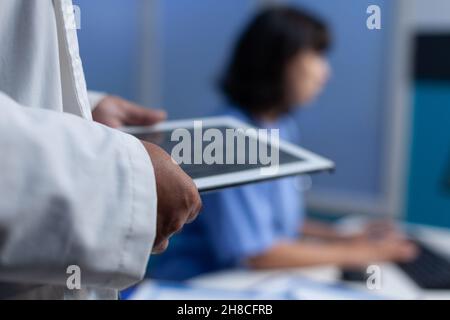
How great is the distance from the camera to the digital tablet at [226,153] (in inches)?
21.8

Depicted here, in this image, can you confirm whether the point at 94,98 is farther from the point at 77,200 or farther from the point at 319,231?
A: the point at 319,231

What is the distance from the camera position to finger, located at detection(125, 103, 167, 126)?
0.72 metres

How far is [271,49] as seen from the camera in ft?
4.95

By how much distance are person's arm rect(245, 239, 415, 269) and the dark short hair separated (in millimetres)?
393

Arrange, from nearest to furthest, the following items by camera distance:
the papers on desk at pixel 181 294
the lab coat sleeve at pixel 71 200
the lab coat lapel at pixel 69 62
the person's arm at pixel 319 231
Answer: the lab coat sleeve at pixel 71 200
the lab coat lapel at pixel 69 62
the papers on desk at pixel 181 294
the person's arm at pixel 319 231

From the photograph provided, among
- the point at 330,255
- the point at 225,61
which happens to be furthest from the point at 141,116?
the point at 225,61

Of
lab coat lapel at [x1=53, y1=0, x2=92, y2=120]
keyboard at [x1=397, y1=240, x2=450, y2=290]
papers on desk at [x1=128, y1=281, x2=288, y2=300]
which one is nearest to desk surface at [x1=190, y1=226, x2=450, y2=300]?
keyboard at [x1=397, y1=240, x2=450, y2=290]

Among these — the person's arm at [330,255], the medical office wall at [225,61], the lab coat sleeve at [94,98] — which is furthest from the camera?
the medical office wall at [225,61]

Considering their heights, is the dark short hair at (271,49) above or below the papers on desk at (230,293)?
above

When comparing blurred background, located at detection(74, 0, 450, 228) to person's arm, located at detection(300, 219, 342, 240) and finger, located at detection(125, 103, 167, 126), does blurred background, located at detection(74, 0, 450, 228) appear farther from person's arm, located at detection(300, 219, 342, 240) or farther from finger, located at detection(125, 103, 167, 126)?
finger, located at detection(125, 103, 167, 126)

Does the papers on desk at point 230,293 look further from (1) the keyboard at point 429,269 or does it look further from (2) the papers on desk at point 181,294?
(1) the keyboard at point 429,269

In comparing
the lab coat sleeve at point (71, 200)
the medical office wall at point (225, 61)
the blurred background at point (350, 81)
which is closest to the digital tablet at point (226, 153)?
the lab coat sleeve at point (71, 200)

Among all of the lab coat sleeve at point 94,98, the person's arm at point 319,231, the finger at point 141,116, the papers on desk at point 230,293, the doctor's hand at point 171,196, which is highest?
the lab coat sleeve at point 94,98

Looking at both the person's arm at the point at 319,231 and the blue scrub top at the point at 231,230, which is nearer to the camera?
the blue scrub top at the point at 231,230
